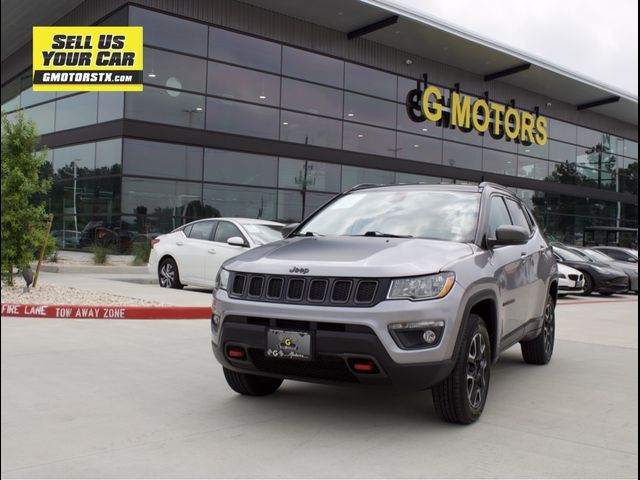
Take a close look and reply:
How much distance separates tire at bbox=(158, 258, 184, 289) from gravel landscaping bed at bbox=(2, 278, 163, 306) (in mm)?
1856

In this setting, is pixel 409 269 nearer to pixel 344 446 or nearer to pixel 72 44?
pixel 344 446

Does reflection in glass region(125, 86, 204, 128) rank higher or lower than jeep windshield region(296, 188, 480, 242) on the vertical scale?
higher

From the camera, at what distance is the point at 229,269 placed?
453 cm

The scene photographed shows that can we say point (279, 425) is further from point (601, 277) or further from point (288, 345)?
point (601, 277)

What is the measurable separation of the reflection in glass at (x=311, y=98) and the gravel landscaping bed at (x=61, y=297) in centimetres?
1430

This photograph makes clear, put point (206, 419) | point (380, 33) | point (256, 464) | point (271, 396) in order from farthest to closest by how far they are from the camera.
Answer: point (380, 33) < point (271, 396) < point (206, 419) < point (256, 464)

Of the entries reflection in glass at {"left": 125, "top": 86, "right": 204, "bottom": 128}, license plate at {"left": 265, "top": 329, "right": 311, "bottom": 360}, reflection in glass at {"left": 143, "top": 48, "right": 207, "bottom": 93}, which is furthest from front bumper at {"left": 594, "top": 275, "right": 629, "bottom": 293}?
license plate at {"left": 265, "top": 329, "right": 311, "bottom": 360}

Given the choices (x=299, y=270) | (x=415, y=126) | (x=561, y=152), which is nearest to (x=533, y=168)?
(x=561, y=152)

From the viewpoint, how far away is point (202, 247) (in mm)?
12242

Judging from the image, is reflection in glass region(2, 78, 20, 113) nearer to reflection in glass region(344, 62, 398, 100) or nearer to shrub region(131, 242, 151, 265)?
shrub region(131, 242, 151, 265)

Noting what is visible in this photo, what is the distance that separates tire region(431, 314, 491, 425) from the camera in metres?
4.14

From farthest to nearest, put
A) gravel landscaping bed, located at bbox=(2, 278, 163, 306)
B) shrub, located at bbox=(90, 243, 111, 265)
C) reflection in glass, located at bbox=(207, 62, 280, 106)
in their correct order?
reflection in glass, located at bbox=(207, 62, 280, 106) → shrub, located at bbox=(90, 243, 111, 265) → gravel landscaping bed, located at bbox=(2, 278, 163, 306)

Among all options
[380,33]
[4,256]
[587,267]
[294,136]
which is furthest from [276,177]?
[4,256]

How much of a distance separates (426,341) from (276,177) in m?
20.0
